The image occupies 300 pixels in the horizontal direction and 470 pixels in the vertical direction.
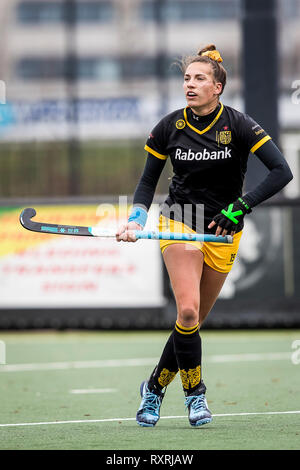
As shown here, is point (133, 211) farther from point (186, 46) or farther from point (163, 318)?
point (186, 46)

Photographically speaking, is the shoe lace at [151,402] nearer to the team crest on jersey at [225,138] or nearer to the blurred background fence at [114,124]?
the team crest on jersey at [225,138]

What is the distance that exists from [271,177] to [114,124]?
22555 millimetres

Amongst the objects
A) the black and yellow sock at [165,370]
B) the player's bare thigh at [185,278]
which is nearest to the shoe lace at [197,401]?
the black and yellow sock at [165,370]

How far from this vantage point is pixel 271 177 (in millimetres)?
6387

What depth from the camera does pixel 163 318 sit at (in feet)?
43.5

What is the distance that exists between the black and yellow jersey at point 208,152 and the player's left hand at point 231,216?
199 mm

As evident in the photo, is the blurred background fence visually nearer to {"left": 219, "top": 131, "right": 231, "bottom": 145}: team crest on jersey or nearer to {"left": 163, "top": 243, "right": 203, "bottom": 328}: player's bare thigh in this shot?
{"left": 219, "top": 131, "right": 231, "bottom": 145}: team crest on jersey

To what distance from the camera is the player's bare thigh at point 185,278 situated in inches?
251

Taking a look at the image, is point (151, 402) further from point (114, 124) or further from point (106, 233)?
point (114, 124)

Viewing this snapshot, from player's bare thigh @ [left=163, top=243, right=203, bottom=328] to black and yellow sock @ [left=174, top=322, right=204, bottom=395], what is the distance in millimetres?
53

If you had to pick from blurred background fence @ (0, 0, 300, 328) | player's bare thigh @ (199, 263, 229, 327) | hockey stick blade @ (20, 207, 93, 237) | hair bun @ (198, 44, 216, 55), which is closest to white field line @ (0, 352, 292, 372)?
blurred background fence @ (0, 0, 300, 328)

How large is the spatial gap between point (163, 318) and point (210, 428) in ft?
22.2

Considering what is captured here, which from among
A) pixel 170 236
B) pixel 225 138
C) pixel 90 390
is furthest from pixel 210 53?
pixel 90 390
